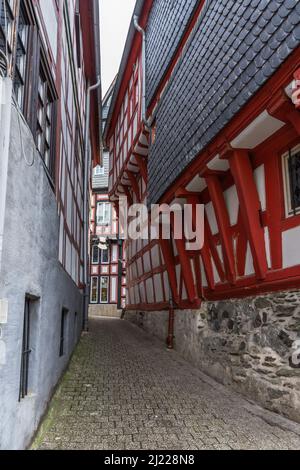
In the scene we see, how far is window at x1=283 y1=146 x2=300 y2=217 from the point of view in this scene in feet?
16.3

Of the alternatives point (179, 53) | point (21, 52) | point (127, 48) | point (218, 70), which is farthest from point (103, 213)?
point (21, 52)

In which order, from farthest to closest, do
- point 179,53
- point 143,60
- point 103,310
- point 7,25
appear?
1. point 103,310
2. point 143,60
3. point 179,53
4. point 7,25

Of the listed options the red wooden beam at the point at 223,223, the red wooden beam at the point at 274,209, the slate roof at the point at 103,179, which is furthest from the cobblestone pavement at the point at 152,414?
the slate roof at the point at 103,179

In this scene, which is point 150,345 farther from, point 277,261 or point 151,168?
point 277,261

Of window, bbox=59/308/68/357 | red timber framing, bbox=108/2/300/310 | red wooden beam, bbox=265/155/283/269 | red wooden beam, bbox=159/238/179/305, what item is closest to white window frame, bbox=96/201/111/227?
red wooden beam, bbox=159/238/179/305

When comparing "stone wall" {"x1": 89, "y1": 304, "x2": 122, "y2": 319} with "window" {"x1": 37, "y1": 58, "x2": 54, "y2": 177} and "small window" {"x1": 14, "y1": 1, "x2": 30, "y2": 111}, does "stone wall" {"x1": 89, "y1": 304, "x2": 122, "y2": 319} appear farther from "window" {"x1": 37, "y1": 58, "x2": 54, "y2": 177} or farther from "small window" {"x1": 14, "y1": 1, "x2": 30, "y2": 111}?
"small window" {"x1": 14, "y1": 1, "x2": 30, "y2": 111}

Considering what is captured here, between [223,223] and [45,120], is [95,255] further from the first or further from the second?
[45,120]

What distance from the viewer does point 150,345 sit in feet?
34.3

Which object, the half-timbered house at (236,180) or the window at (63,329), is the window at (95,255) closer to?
the half-timbered house at (236,180)

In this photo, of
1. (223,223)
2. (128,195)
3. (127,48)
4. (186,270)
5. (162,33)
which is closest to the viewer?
(223,223)

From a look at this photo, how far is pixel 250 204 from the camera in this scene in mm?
5578

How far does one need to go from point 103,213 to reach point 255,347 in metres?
19.1

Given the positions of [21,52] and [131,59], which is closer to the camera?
[21,52]

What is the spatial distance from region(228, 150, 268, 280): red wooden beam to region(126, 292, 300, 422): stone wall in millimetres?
531
